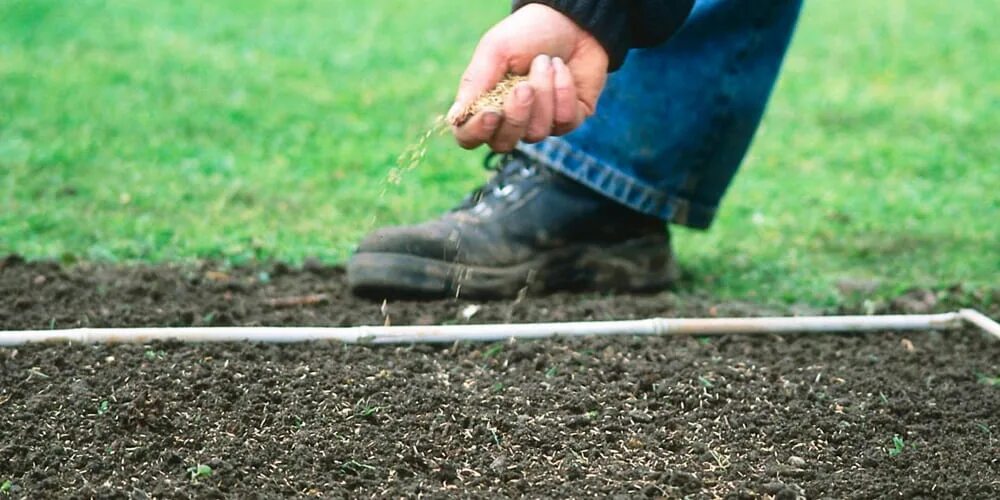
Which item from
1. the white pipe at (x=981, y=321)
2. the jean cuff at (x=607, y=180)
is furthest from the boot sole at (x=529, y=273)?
the white pipe at (x=981, y=321)

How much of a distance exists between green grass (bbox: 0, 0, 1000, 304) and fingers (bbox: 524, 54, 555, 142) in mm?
983

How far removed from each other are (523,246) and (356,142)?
69.4 inches

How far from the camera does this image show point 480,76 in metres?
1.90

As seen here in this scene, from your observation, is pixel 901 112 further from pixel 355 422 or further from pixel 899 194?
pixel 355 422

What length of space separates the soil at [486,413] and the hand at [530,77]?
52 centimetres

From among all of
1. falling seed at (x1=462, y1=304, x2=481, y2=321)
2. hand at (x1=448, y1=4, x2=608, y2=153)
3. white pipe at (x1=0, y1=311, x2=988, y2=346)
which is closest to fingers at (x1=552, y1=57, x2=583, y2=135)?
hand at (x1=448, y1=4, x2=608, y2=153)

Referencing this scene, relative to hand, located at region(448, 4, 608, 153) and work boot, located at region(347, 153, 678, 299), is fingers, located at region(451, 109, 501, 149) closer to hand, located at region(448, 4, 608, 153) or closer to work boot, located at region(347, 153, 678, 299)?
hand, located at region(448, 4, 608, 153)

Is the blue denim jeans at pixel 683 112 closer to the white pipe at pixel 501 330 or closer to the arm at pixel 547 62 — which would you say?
the white pipe at pixel 501 330

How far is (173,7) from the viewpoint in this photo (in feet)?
24.5

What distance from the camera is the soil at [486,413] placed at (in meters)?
1.98

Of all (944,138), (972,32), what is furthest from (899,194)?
(972,32)

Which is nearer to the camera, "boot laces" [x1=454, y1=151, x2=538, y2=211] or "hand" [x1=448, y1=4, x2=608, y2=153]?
"hand" [x1=448, y1=4, x2=608, y2=153]

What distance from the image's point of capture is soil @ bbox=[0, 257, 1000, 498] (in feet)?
6.49

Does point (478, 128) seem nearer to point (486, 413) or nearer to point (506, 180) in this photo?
point (486, 413)
